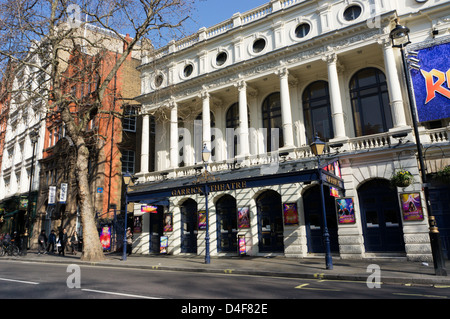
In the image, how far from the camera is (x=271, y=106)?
2261 centimetres

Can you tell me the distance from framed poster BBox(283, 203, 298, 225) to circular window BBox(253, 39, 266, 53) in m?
11.0

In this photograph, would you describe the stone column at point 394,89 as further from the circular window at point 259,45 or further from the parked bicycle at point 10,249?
the parked bicycle at point 10,249

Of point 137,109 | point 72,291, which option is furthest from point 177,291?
point 137,109

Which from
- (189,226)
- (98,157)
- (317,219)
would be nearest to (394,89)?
(317,219)

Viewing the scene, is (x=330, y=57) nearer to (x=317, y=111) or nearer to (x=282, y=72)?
(x=282, y=72)

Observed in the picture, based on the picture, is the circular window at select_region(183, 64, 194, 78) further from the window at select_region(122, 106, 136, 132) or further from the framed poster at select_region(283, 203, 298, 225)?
the framed poster at select_region(283, 203, 298, 225)

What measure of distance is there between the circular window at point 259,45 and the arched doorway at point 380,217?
37.8 feet

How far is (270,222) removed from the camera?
19031 mm

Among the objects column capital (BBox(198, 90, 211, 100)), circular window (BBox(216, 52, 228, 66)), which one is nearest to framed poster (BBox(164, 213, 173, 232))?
column capital (BBox(198, 90, 211, 100))

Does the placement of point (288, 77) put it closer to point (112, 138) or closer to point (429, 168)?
point (429, 168)

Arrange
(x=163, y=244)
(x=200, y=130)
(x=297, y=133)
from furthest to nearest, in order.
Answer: (x=200, y=130) < (x=163, y=244) < (x=297, y=133)

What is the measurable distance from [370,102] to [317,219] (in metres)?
Answer: 7.80

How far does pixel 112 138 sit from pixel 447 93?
24.3m

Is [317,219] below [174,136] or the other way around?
below
